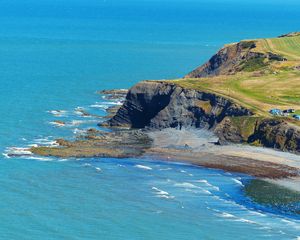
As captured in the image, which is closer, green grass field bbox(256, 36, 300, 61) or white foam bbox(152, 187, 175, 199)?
white foam bbox(152, 187, 175, 199)

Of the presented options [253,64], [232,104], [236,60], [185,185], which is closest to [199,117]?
[232,104]

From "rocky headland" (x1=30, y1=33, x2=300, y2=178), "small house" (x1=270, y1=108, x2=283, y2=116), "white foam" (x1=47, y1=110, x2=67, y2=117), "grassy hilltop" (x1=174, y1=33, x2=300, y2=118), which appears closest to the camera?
"rocky headland" (x1=30, y1=33, x2=300, y2=178)

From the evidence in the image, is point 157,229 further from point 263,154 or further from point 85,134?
point 85,134

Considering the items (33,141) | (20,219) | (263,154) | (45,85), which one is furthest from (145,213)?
(45,85)

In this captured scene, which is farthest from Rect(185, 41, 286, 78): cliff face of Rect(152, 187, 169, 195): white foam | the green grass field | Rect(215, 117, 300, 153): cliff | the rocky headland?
Rect(152, 187, 169, 195): white foam

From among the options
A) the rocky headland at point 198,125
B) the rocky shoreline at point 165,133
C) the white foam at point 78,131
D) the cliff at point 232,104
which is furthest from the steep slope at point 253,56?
the white foam at point 78,131

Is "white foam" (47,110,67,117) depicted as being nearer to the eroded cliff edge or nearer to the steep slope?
the eroded cliff edge
